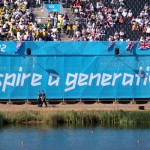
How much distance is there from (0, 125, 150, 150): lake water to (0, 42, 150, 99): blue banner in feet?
21.0

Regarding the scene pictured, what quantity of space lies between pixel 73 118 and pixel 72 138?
213 inches

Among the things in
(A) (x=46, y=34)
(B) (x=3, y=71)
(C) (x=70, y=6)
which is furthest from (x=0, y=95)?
(C) (x=70, y=6)

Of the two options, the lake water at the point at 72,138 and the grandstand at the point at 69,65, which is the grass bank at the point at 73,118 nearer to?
the lake water at the point at 72,138

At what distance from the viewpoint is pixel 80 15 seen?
7681 centimetres

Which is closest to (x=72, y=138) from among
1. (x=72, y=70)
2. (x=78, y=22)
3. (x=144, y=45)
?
(x=72, y=70)

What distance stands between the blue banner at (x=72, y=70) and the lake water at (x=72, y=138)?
6.39 metres

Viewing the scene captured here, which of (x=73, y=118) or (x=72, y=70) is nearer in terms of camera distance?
(x=73, y=118)

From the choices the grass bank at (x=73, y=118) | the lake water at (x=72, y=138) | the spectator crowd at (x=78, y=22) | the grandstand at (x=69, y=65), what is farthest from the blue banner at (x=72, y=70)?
the lake water at (x=72, y=138)

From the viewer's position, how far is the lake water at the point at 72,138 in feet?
189

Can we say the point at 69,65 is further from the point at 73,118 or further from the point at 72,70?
the point at 73,118

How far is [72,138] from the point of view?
197 feet

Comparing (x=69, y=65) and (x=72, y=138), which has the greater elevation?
(x=69, y=65)

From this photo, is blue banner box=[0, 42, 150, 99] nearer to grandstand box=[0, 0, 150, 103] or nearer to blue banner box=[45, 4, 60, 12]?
grandstand box=[0, 0, 150, 103]

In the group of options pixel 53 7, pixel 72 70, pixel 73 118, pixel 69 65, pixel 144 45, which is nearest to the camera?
pixel 73 118
